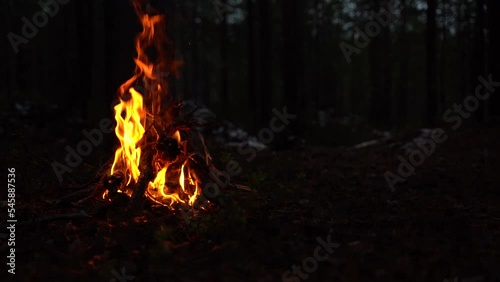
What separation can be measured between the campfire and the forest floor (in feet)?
1.84

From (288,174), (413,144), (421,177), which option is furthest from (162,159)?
(413,144)

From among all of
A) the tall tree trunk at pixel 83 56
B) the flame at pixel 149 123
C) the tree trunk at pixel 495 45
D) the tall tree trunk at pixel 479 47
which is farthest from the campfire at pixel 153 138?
the tall tree trunk at pixel 479 47

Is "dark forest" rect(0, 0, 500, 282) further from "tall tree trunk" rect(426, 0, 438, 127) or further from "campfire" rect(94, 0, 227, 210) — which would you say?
"tall tree trunk" rect(426, 0, 438, 127)

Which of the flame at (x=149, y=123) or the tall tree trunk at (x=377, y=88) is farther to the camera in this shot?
the tall tree trunk at (x=377, y=88)

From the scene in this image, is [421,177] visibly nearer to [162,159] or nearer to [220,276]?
[162,159]

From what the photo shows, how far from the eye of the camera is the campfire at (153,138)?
6387 millimetres

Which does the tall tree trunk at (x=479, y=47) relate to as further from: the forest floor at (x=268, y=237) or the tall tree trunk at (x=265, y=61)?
the forest floor at (x=268, y=237)

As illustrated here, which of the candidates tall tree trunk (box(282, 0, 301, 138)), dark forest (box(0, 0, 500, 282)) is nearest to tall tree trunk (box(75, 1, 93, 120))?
dark forest (box(0, 0, 500, 282))

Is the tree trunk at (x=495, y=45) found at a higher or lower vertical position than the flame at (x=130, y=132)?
higher

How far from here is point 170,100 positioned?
22.6ft

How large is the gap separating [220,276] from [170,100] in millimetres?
3553

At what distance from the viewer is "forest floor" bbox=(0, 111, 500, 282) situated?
409 centimetres

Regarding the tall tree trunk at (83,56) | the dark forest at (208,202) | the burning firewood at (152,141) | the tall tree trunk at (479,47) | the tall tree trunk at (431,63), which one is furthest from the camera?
the tall tree trunk at (431,63)

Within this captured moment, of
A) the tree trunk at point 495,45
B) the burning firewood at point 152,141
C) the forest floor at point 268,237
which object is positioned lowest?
the forest floor at point 268,237
